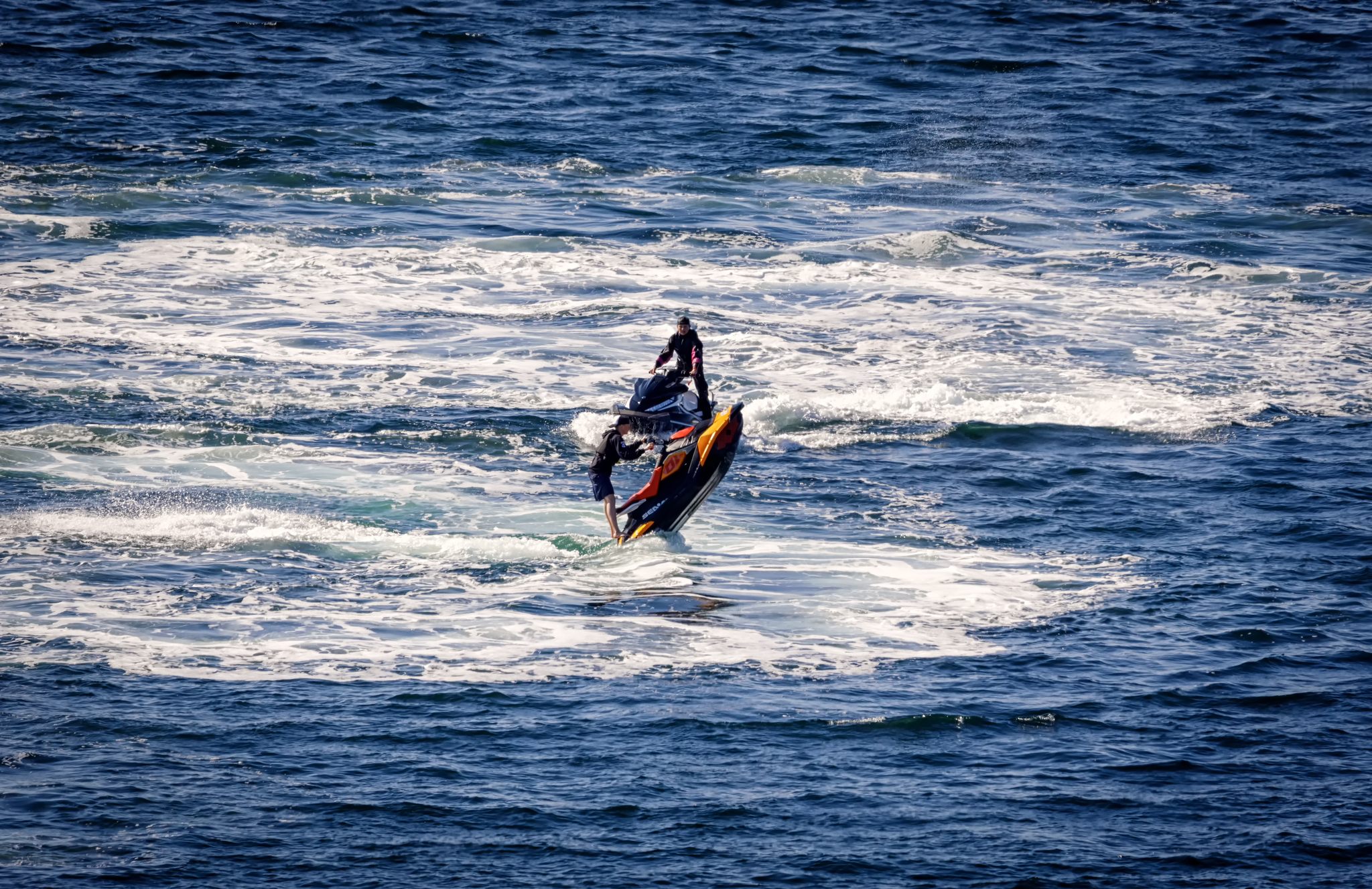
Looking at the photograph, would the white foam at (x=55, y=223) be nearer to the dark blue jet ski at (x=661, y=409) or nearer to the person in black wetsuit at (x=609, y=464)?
the dark blue jet ski at (x=661, y=409)

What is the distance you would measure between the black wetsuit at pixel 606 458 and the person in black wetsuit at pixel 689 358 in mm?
1434

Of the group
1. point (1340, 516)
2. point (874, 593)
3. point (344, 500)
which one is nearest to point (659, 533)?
point (874, 593)

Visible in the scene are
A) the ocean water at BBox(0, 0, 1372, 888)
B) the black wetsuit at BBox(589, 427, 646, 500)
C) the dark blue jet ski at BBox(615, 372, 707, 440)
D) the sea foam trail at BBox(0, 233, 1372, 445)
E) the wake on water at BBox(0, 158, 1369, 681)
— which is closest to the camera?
the ocean water at BBox(0, 0, 1372, 888)

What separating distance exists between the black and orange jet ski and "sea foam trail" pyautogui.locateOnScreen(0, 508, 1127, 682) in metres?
0.35

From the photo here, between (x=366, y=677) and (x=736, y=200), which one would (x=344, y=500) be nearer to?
(x=366, y=677)

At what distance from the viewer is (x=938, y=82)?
51000 mm

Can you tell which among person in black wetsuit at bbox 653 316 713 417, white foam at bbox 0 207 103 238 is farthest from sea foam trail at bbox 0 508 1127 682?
white foam at bbox 0 207 103 238

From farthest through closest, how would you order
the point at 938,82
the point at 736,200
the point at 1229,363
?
the point at 938,82, the point at 736,200, the point at 1229,363

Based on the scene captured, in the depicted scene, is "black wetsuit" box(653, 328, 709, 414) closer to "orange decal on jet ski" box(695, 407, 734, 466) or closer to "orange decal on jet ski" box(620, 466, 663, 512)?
"orange decal on jet ski" box(695, 407, 734, 466)

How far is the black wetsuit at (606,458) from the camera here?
1783cm

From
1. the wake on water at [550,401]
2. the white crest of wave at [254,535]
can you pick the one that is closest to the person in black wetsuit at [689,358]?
the wake on water at [550,401]

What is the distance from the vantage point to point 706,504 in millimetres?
20297

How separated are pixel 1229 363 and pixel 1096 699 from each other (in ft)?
49.2

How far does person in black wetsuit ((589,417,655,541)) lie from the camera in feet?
58.5
